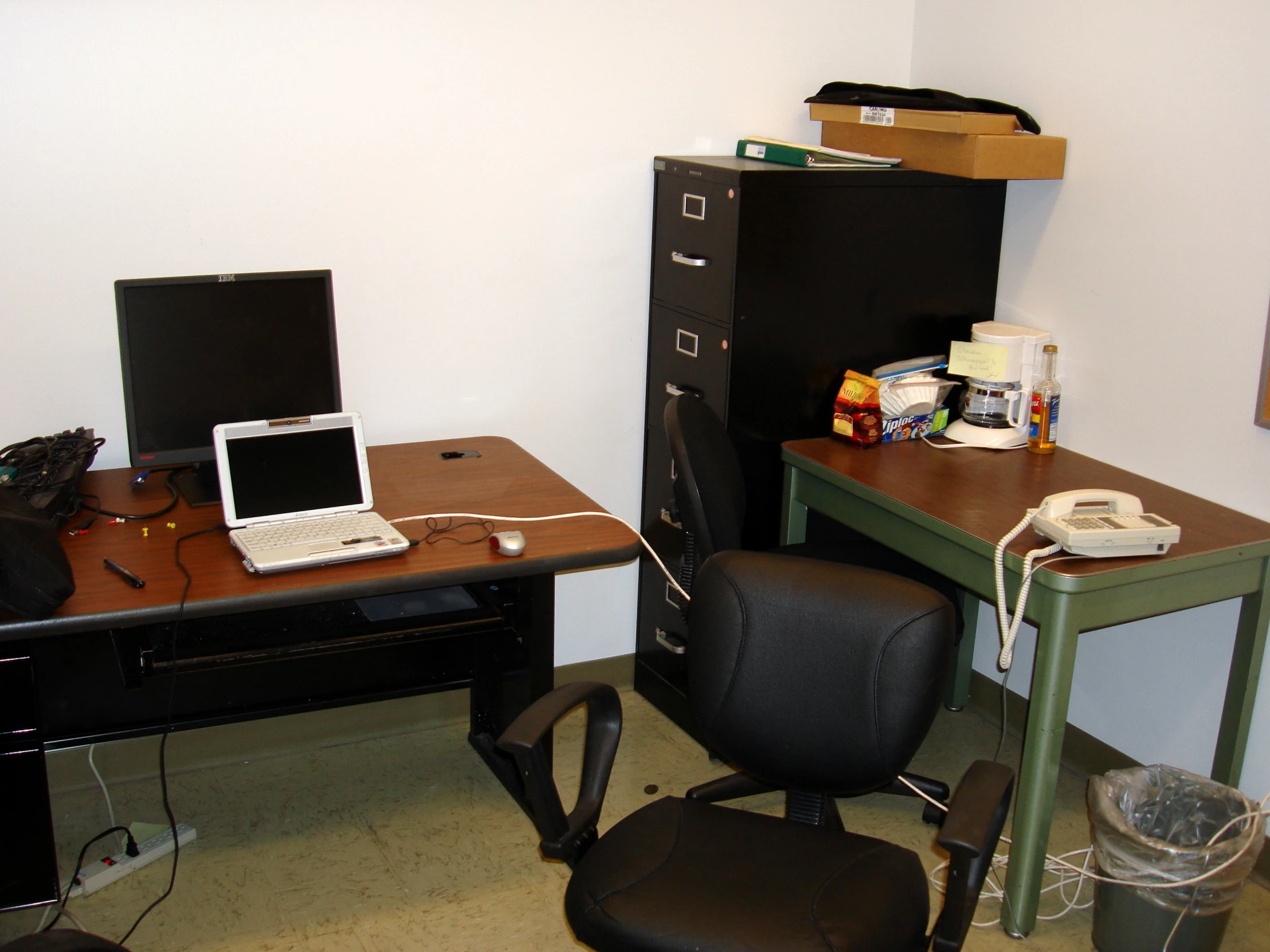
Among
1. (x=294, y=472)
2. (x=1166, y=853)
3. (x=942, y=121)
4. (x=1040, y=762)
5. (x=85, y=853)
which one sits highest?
(x=942, y=121)

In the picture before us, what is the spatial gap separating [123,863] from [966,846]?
1.80 meters

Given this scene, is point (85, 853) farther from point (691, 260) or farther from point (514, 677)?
point (691, 260)

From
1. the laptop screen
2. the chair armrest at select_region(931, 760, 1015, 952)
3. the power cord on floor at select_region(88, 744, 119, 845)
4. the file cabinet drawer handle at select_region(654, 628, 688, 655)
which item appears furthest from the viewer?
the file cabinet drawer handle at select_region(654, 628, 688, 655)

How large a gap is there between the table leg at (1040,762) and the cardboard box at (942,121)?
1.14 m

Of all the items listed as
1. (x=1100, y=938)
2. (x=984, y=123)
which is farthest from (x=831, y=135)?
(x=1100, y=938)

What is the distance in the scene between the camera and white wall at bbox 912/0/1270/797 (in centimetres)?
236

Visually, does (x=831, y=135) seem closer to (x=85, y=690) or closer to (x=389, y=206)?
(x=389, y=206)

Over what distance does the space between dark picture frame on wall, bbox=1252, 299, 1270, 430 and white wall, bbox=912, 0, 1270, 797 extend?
0.03 meters

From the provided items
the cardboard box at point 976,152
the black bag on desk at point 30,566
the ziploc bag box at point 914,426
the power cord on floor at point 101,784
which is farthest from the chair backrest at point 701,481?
the power cord on floor at point 101,784

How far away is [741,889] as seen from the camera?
1.69 metres

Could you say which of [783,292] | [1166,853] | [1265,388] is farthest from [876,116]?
[1166,853]

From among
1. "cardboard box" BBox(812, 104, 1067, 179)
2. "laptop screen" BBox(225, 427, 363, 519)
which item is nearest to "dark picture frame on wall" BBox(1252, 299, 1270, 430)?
Result: "cardboard box" BBox(812, 104, 1067, 179)

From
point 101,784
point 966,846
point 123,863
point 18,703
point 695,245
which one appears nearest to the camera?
point 966,846

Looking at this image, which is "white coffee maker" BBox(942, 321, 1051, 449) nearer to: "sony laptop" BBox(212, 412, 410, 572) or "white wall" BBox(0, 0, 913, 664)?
"white wall" BBox(0, 0, 913, 664)
